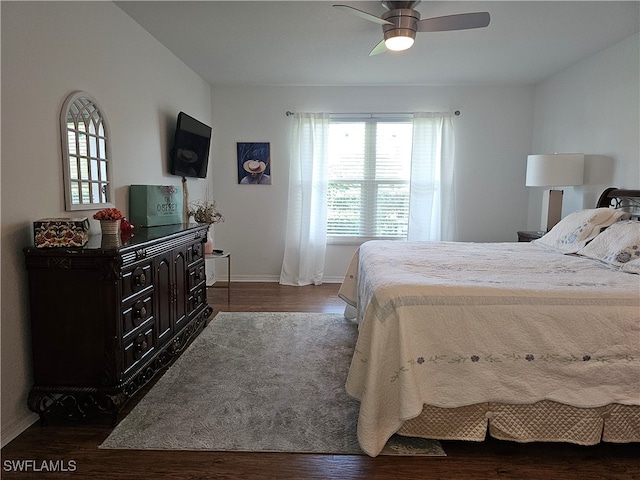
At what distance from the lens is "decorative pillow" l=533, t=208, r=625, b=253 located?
3088mm

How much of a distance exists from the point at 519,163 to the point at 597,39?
1.90 m

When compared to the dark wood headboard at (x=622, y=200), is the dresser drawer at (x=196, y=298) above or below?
below

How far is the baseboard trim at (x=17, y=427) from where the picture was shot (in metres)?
1.97

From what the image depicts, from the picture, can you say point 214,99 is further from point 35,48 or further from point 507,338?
point 507,338

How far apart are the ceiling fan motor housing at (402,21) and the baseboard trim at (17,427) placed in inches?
126

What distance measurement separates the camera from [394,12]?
Result: 2721 mm

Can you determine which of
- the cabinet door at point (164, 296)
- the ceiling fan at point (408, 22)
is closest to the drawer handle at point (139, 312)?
the cabinet door at point (164, 296)

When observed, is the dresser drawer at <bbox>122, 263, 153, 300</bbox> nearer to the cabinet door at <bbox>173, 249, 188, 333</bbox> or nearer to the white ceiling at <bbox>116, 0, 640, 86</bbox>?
the cabinet door at <bbox>173, 249, 188, 333</bbox>

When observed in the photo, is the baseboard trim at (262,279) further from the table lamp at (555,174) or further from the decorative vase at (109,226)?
the decorative vase at (109,226)

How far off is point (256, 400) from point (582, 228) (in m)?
2.76

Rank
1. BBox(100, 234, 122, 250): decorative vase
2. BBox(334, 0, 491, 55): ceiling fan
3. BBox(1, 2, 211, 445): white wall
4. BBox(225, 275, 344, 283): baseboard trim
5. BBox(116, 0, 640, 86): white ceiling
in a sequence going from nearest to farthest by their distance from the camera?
BBox(1, 2, 211, 445): white wall, BBox(100, 234, 122, 250): decorative vase, BBox(334, 0, 491, 55): ceiling fan, BBox(116, 0, 640, 86): white ceiling, BBox(225, 275, 344, 283): baseboard trim

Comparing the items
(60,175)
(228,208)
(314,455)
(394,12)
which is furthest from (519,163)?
(60,175)

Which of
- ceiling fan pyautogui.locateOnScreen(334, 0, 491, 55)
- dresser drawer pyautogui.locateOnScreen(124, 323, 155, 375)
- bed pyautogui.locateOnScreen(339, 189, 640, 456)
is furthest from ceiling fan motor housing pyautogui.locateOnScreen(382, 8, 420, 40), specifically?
dresser drawer pyautogui.locateOnScreen(124, 323, 155, 375)
